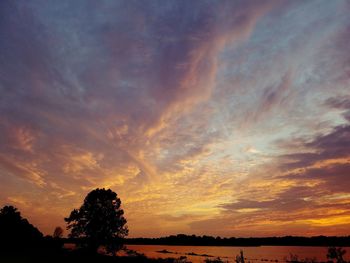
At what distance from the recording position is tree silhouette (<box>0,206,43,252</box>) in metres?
75.2

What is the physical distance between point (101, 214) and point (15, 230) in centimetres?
3194

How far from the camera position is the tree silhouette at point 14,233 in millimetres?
75188

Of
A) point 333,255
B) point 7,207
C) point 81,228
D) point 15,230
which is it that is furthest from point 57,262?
point 333,255

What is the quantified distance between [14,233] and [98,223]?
101 ft

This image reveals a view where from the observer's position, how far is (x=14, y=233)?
7875cm

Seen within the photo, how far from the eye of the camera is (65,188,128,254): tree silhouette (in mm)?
62844

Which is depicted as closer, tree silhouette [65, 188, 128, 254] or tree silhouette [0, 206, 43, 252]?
tree silhouette [65, 188, 128, 254]

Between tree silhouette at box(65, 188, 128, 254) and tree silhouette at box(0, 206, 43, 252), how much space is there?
23301 mm

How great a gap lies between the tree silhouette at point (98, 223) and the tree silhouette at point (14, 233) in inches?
917

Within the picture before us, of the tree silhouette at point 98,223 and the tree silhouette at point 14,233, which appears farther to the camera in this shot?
the tree silhouette at point 14,233

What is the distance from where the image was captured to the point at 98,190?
2653 inches

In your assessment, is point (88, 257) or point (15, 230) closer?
point (88, 257)

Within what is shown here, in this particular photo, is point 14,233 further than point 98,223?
Yes

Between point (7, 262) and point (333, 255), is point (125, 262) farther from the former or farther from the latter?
point (333, 255)
